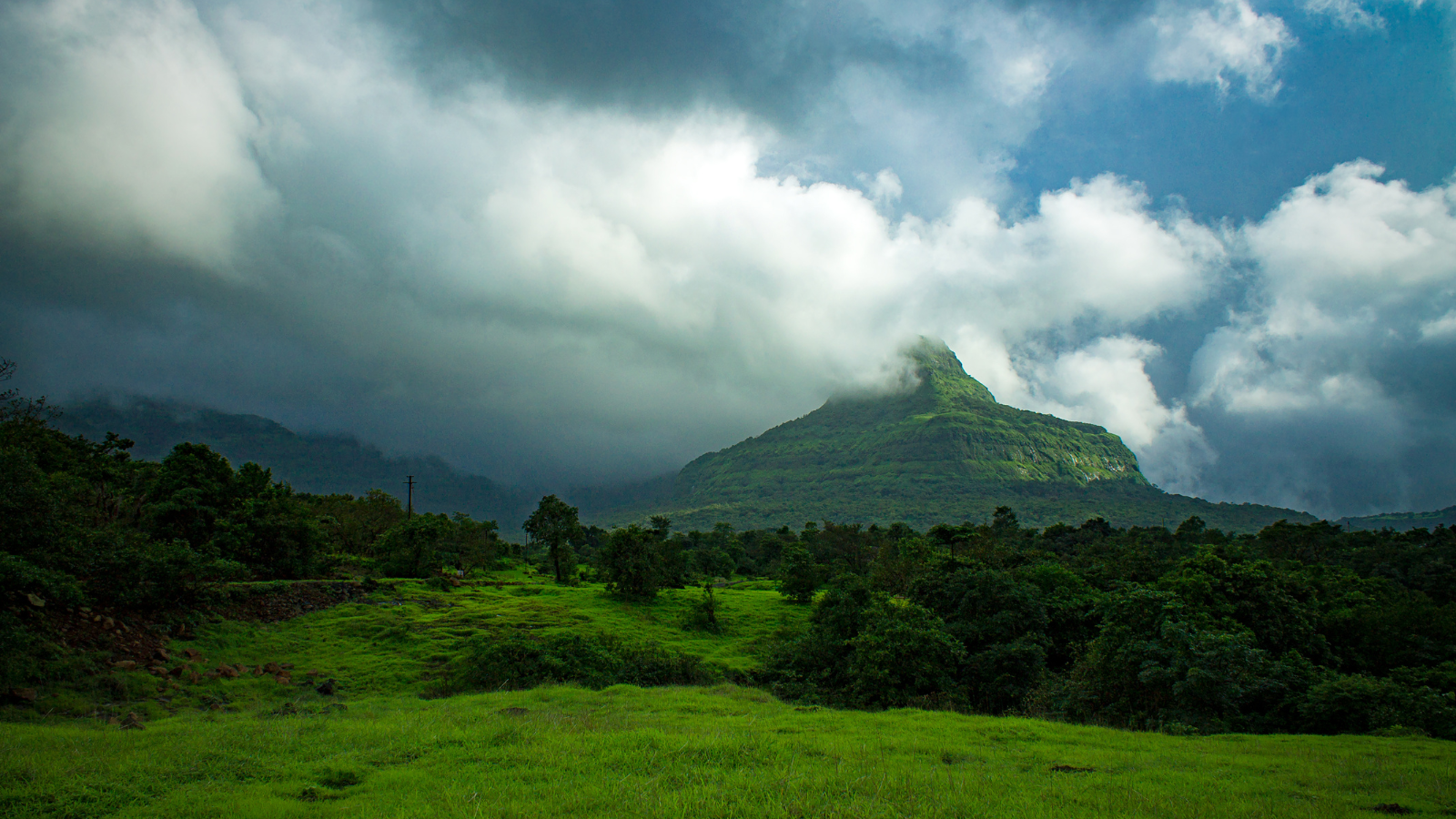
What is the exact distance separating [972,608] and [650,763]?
2856 cm

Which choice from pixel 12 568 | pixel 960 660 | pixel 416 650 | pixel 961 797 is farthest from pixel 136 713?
pixel 960 660

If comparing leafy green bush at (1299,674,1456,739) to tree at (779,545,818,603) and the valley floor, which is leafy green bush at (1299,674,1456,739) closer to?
the valley floor

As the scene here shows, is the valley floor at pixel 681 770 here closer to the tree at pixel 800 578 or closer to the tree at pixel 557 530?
the tree at pixel 800 578

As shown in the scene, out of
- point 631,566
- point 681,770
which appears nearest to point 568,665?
point 681,770

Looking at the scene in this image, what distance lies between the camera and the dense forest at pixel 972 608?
70.8 ft

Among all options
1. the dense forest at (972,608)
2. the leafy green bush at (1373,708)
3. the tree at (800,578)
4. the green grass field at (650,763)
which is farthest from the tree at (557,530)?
the leafy green bush at (1373,708)

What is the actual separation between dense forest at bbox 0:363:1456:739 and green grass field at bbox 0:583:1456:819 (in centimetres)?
391

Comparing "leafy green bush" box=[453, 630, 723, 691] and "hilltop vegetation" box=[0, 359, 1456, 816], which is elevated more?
"hilltop vegetation" box=[0, 359, 1456, 816]

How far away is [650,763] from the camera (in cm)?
1221

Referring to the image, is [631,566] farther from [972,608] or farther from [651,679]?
[972,608]

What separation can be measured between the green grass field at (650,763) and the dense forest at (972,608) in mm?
3909

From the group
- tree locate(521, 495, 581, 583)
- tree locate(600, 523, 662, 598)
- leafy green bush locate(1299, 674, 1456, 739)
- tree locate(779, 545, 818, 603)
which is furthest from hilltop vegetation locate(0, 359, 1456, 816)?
tree locate(521, 495, 581, 583)

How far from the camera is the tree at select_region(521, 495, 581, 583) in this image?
236ft

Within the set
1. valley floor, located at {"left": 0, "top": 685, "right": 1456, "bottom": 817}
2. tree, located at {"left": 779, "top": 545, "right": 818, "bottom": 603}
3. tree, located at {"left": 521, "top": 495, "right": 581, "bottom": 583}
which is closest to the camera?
valley floor, located at {"left": 0, "top": 685, "right": 1456, "bottom": 817}
